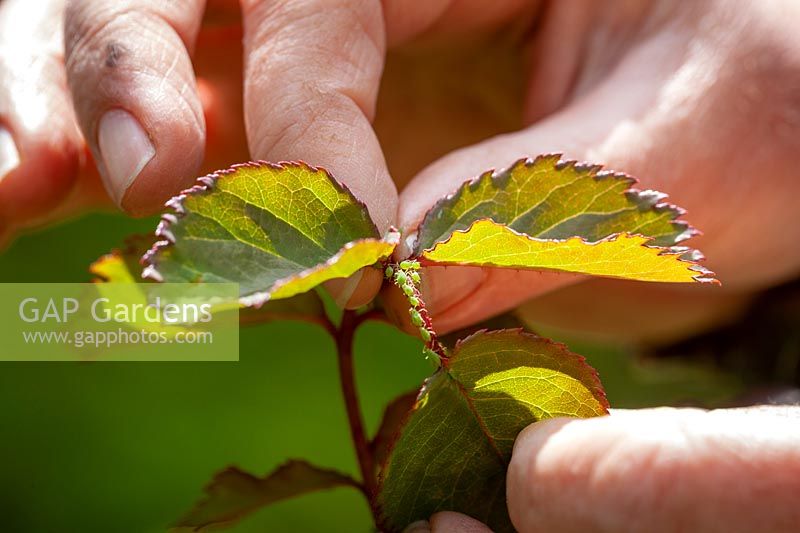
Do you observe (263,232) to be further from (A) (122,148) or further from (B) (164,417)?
(B) (164,417)

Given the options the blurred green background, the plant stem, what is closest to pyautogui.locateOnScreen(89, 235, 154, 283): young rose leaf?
the plant stem

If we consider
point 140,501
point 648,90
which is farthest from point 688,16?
point 140,501

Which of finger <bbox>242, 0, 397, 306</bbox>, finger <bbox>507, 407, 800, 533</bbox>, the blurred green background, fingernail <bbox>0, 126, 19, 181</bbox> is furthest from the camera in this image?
the blurred green background

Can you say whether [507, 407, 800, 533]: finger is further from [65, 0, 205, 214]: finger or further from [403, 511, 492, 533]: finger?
[65, 0, 205, 214]: finger

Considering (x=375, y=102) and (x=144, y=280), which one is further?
(x=375, y=102)

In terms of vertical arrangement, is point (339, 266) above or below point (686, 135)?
below

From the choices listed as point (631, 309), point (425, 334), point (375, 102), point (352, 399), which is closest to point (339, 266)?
point (425, 334)

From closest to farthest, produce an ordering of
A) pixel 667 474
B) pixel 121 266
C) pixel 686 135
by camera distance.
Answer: pixel 667 474, pixel 121 266, pixel 686 135
